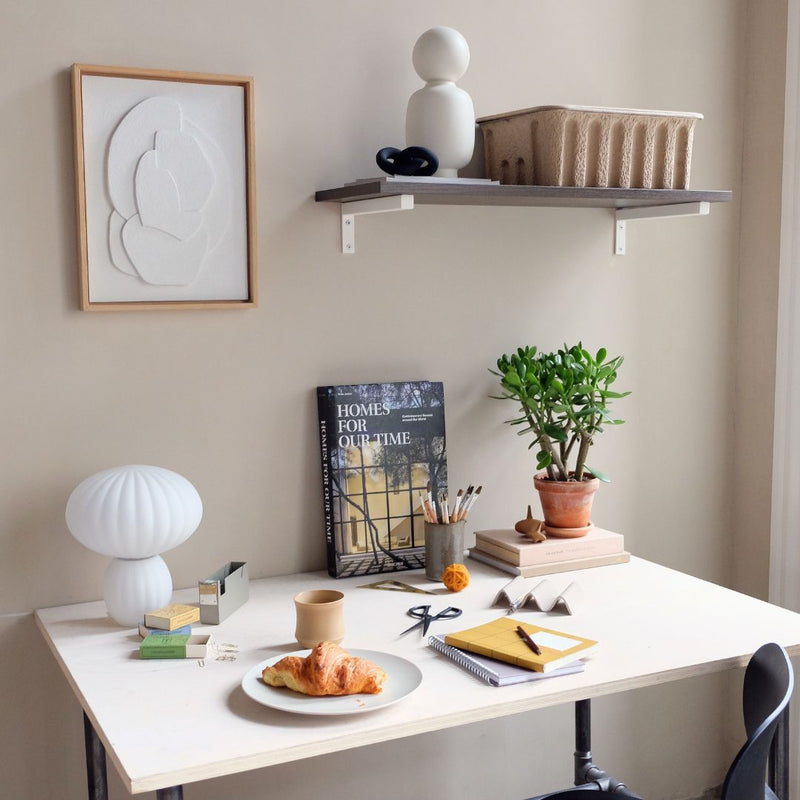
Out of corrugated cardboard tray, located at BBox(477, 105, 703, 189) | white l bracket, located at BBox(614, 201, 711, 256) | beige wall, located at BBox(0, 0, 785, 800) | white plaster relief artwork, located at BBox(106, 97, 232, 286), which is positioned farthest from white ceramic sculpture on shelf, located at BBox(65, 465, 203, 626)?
white l bracket, located at BBox(614, 201, 711, 256)

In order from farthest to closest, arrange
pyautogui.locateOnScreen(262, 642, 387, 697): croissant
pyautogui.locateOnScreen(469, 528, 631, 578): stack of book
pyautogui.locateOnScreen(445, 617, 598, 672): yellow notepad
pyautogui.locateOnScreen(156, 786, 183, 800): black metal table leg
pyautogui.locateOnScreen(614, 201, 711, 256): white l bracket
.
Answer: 1. pyautogui.locateOnScreen(614, 201, 711, 256): white l bracket
2. pyautogui.locateOnScreen(469, 528, 631, 578): stack of book
3. pyautogui.locateOnScreen(445, 617, 598, 672): yellow notepad
4. pyautogui.locateOnScreen(262, 642, 387, 697): croissant
5. pyautogui.locateOnScreen(156, 786, 183, 800): black metal table leg

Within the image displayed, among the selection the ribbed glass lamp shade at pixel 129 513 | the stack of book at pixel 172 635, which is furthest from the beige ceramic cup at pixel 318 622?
the ribbed glass lamp shade at pixel 129 513

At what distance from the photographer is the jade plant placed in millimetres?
1962

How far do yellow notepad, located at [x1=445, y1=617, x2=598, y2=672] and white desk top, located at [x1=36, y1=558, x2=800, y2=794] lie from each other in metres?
0.03

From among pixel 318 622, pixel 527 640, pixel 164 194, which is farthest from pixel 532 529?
pixel 164 194

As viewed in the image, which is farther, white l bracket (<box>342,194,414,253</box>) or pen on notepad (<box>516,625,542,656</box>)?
white l bracket (<box>342,194,414,253</box>)

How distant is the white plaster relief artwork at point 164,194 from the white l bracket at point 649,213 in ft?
2.85

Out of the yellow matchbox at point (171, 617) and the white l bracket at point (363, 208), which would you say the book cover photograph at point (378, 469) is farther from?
the yellow matchbox at point (171, 617)

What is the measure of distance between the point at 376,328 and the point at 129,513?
0.64 m

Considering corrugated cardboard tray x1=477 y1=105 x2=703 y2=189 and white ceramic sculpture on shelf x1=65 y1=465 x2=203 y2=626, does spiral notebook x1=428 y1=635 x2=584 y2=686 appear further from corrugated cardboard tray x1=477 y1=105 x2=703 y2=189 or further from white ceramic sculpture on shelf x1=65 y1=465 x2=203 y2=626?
corrugated cardboard tray x1=477 y1=105 x2=703 y2=189

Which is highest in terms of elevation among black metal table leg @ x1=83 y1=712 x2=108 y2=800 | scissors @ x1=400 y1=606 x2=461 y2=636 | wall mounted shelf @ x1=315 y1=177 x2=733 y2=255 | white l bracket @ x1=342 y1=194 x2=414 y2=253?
wall mounted shelf @ x1=315 y1=177 x2=733 y2=255

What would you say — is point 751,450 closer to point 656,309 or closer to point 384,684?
point 656,309

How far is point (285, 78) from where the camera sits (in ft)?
6.16

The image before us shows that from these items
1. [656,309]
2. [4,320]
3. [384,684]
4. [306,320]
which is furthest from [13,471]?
[656,309]
